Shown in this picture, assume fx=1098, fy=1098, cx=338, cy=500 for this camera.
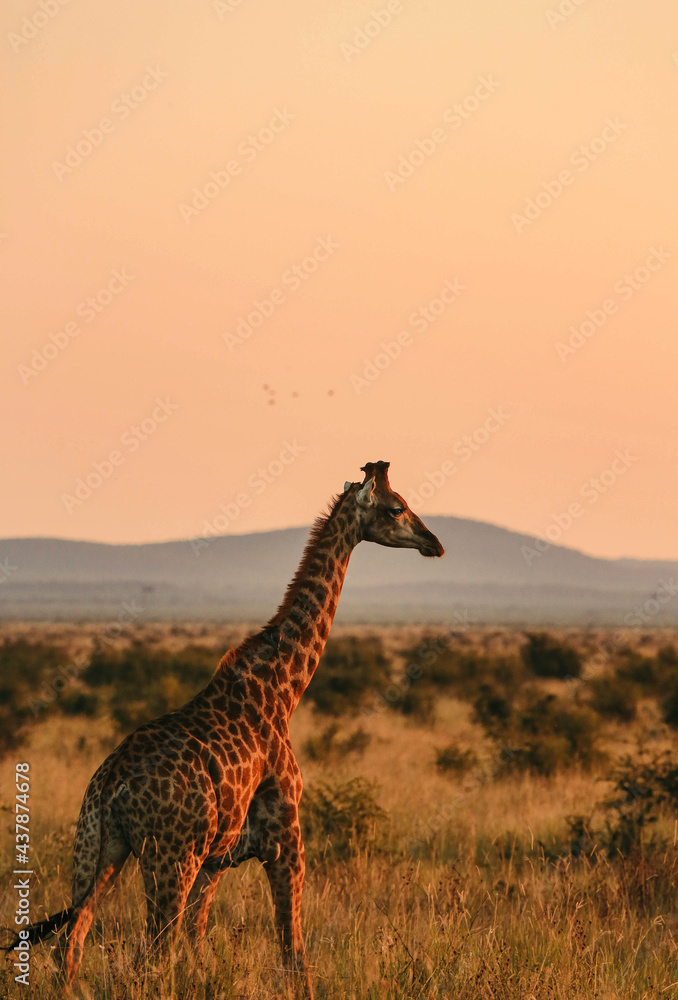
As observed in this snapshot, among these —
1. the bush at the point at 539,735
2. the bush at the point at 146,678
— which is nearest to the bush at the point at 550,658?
the bush at the point at 146,678

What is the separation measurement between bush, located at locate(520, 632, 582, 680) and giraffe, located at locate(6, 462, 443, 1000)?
2859 cm

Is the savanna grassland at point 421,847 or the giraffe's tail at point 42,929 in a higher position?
the giraffe's tail at point 42,929

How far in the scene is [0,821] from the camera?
38.9 ft

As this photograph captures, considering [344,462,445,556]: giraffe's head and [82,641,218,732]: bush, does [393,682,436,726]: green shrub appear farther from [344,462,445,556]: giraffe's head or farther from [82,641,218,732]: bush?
[344,462,445,556]: giraffe's head

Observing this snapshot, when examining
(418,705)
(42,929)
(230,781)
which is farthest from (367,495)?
(418,705)

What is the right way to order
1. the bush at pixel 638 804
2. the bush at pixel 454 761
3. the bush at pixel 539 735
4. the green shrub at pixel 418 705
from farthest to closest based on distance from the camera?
the green shrub at pixel 418 705 < the bush at pixel 454 761 < the bush at pixel 539 735 < the bush at pixel 638 804

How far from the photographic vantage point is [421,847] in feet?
34.7

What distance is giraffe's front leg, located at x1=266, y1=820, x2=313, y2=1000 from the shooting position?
604 centimetres

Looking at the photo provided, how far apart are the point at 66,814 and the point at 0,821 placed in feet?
2.41

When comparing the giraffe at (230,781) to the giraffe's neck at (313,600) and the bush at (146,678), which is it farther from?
the bush at (146,678)

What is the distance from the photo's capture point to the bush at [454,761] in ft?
53.4

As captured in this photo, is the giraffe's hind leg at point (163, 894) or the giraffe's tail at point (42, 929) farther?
the giraffe's hind leg at point (163, 894)

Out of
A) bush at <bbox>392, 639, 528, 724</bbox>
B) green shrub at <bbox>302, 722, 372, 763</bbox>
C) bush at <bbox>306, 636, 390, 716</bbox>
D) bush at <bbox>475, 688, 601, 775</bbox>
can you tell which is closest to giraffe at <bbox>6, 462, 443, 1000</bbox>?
bush at <bbox>475, 688, 601, 775</bbox>

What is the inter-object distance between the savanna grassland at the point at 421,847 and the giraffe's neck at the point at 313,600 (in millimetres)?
1342
